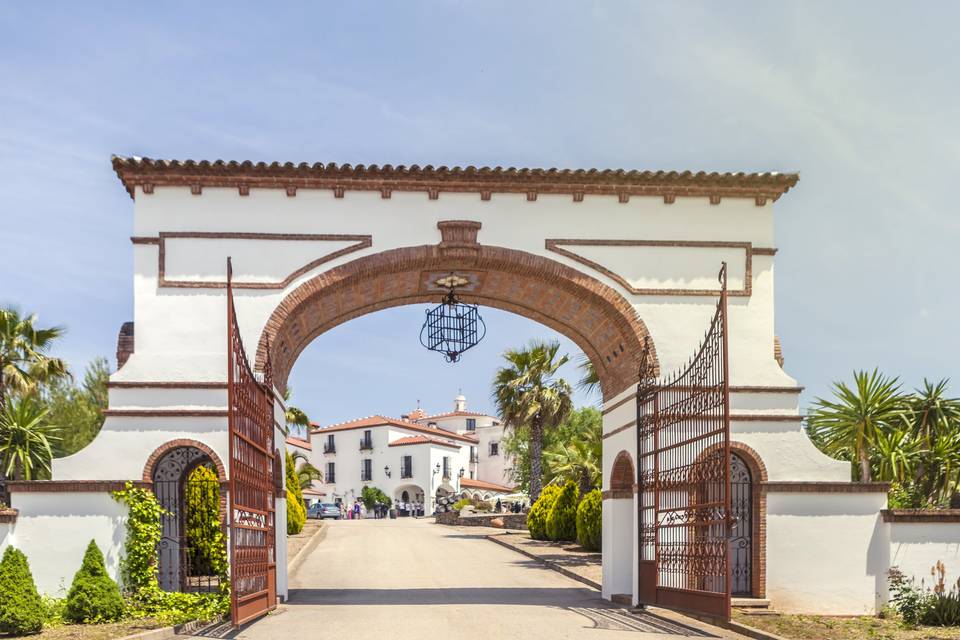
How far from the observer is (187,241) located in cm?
1600

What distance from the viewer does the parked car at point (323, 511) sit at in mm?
61969

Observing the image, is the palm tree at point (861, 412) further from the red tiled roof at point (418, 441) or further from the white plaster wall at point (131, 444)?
the red tiled roof at point (418, 441)

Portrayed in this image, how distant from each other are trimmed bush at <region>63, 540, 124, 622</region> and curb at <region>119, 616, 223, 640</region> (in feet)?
3.48

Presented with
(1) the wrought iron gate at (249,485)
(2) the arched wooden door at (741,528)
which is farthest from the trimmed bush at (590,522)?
(1) the wrought iron gate at (249,485)

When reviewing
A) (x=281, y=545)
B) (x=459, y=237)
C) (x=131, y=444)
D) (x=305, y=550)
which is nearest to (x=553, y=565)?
(x=305, y=550)

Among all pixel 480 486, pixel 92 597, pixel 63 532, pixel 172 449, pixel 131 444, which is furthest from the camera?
pixel 480 486

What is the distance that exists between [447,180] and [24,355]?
48.9 ft

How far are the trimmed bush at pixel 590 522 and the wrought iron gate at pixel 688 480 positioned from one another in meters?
10.8

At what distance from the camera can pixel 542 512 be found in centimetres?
3288

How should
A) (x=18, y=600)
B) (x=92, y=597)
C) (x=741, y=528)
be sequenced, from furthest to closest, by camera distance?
(x=741, y=528)
(x=92, y=597)
(x=18, y=600)

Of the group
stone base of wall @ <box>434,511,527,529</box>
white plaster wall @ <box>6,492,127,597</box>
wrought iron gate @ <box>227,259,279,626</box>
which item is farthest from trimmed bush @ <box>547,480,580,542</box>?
white plaster wall @ <box>6,492,127,597</box>

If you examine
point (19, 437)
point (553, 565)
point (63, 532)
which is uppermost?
point (19, 437)

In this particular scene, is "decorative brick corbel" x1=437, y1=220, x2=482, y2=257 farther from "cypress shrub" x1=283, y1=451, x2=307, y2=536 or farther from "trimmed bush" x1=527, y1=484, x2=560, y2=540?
"trimmed bush" x1=527, y1=484, x2=560, y2=540

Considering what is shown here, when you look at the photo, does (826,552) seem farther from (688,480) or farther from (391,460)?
(391,460)
